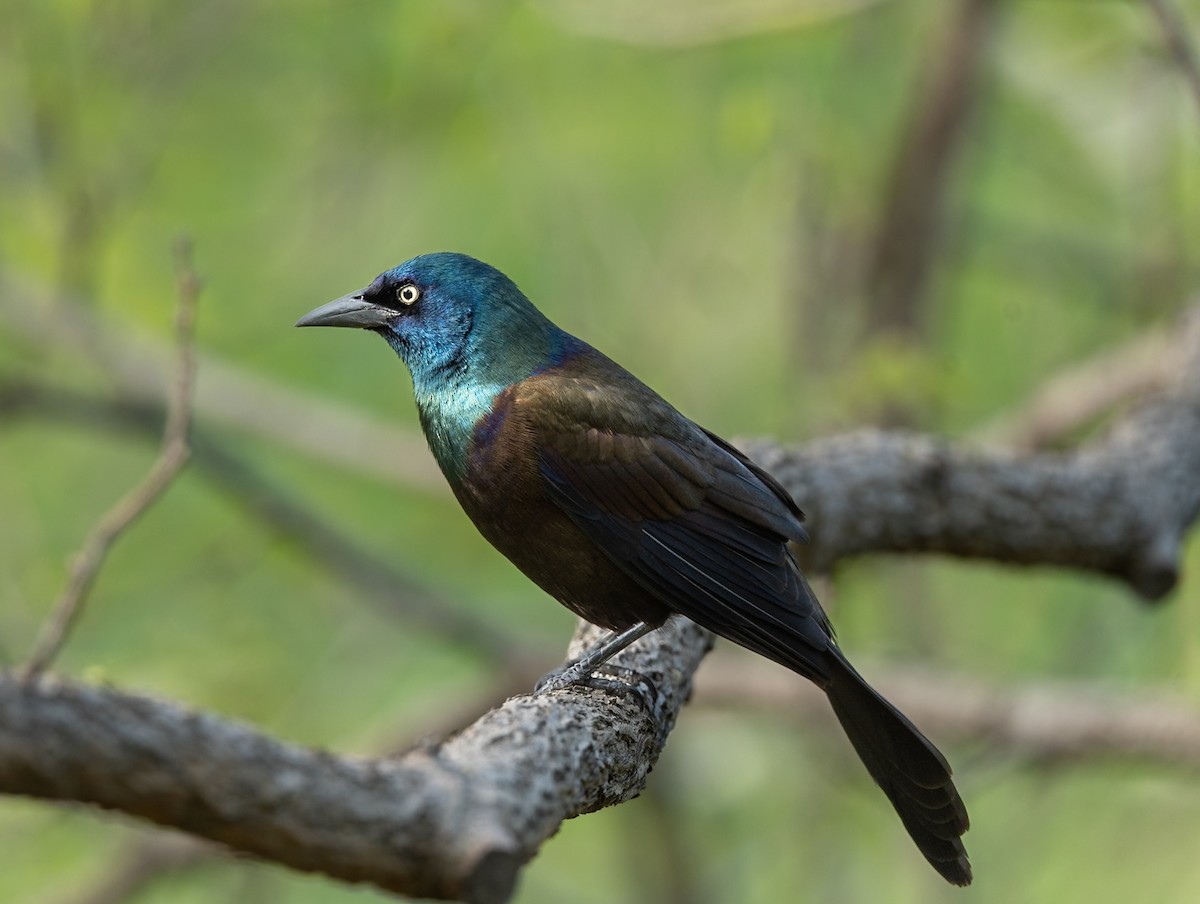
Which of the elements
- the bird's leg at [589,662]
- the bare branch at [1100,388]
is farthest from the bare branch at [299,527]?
the bird's leg at [589,662]

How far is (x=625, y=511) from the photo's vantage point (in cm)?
343

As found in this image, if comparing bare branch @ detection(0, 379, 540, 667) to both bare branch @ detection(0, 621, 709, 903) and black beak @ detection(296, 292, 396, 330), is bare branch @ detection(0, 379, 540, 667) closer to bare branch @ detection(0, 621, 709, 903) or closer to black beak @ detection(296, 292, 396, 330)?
black beak @ detection(296, 292, 396, 330)

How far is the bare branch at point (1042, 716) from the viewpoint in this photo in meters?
5.08

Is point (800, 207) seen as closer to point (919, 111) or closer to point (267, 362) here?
point (919, 111)

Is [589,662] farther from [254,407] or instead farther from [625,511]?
[254,407]

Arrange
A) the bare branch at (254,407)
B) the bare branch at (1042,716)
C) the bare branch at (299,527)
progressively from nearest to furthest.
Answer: the bare branch at (1042,716), the bare branch at (299,527), the bare branch at (254,407)

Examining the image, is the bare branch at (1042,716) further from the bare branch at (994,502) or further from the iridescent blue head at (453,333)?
the iridescent blue head at (453,333)

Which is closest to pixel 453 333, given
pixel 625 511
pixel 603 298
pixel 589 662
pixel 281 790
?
pixel 625 511

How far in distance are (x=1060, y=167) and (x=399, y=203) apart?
12.1ft

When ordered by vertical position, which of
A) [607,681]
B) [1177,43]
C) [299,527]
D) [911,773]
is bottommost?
[299,527]

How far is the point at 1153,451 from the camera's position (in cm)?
425

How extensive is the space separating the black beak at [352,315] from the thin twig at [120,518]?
0.68 m

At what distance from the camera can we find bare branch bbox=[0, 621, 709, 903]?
1.64 meters

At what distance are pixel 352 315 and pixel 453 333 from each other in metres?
0.30
